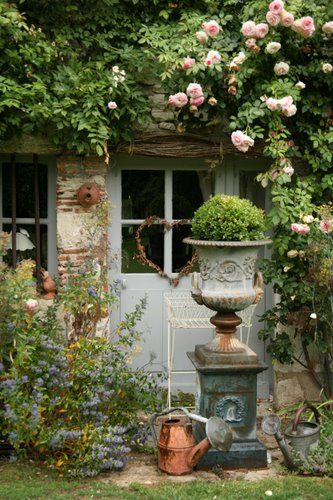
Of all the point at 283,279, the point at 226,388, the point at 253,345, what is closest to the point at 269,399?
the point at 253,345

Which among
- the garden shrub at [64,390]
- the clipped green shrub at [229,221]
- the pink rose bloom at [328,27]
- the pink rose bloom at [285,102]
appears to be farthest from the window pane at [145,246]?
the pink rose bloom at [328,27]

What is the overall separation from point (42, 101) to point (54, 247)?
135 cm

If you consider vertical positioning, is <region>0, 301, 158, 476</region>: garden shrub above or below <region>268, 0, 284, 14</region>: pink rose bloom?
below

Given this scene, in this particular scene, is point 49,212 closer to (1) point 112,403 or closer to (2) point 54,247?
(2) point 54,247

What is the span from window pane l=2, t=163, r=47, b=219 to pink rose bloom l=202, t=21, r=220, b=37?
1886 millimetres

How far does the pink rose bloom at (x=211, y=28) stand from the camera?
6121 millimetres

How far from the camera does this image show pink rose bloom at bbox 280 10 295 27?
5.96 m

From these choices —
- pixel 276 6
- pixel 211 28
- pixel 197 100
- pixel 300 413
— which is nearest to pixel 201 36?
pixel 211 28

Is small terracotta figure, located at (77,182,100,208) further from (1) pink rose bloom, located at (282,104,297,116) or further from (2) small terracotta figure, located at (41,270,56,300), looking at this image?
(1) pink rose bloom, located at (282,104,297,116)

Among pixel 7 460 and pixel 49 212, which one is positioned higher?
pixel 49 212

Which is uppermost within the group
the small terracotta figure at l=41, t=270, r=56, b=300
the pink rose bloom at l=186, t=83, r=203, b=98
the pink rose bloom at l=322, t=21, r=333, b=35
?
the pink rose bloom at l=322, t=21, r=333, b=35

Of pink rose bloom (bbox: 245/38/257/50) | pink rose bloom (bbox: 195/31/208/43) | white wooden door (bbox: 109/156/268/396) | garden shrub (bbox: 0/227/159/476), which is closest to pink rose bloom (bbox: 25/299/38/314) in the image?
garden shrub (bbox: 0/227/159/476)

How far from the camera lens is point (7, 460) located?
5199 mm

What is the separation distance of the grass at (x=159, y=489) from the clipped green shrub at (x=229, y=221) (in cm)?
162
